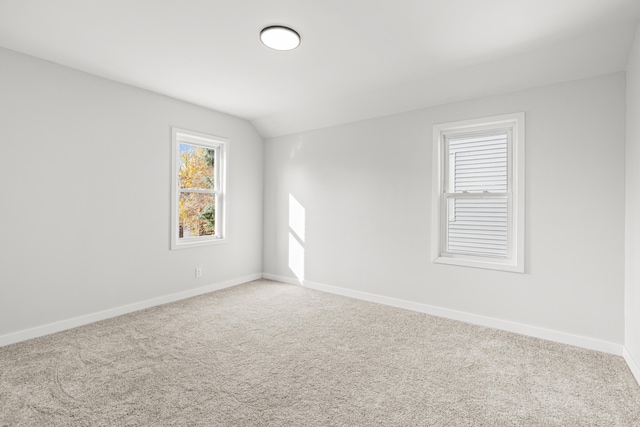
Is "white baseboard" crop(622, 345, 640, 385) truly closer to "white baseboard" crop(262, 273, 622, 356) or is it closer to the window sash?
"white baseboard" crop(262, 273, 622, 356)

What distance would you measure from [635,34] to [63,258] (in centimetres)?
510

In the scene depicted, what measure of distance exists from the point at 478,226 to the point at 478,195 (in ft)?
1.11

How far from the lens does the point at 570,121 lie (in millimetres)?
2799

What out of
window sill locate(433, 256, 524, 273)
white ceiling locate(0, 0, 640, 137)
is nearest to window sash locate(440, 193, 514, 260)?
window sill locate(433, 256, 524, 273)

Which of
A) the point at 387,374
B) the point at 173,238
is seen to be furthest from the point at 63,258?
the point at 387,374

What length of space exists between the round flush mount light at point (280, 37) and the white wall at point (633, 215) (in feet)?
8.03

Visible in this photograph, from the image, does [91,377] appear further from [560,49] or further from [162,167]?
[560,49]

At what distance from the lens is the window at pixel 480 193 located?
309 cm

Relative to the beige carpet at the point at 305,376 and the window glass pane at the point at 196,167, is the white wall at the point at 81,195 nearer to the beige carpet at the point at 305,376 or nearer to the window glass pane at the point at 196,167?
the window glass pane at the point at 196,167

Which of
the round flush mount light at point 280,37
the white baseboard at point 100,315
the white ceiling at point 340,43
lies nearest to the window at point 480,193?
the white ceiling at point 340,43

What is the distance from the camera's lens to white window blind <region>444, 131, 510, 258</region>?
10.7ft

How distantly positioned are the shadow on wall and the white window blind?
2059 millimetres

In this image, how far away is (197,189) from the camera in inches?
169

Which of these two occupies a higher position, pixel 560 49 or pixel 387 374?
pixel 560 49
